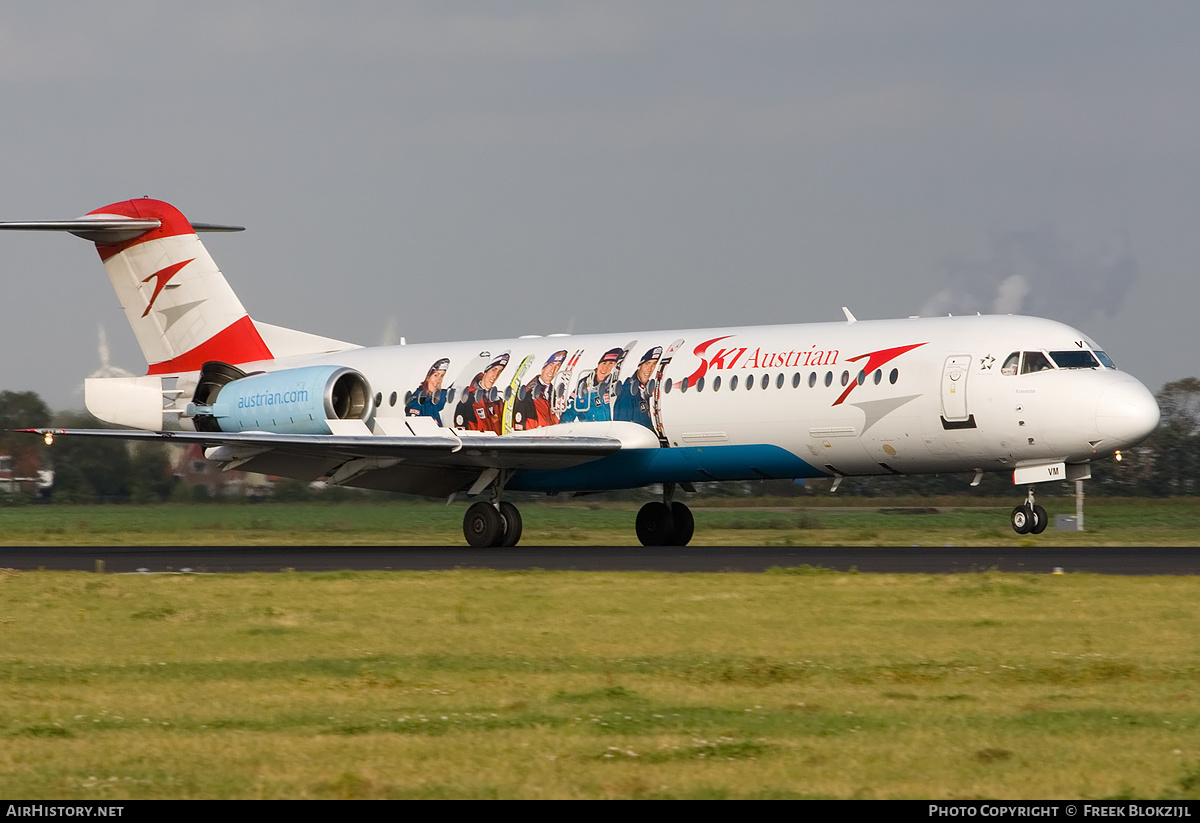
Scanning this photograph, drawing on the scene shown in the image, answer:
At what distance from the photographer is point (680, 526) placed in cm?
2902

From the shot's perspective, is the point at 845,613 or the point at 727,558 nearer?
the point at 845,613

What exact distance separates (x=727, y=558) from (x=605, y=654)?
1045 centimetres

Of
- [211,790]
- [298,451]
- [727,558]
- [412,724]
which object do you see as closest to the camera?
[211,790]

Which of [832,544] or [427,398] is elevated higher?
[427,398]

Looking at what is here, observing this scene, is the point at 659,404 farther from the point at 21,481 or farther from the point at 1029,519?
the point at 21,481

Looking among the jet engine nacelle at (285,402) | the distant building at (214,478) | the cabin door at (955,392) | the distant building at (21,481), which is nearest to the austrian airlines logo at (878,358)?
the cabin door at (955,392)

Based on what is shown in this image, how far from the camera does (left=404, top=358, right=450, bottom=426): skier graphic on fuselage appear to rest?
97.9ft

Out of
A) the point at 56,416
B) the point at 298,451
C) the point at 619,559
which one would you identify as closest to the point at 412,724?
the point at 619,559

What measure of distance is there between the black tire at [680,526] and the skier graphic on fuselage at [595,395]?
2.78 meters

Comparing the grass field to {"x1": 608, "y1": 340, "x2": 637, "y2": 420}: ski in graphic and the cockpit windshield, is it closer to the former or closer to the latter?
{"x1": 608, "y1": 340, "x2": 637, "y2": 420}: ski in graphic

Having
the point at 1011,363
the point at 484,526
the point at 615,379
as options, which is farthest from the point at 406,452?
the point at 1011,363

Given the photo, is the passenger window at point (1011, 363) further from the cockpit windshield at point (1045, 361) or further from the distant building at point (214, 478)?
the distant building at point (214, 478)

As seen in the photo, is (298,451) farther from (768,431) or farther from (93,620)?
(93,620)

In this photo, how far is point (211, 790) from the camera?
7059 mm
